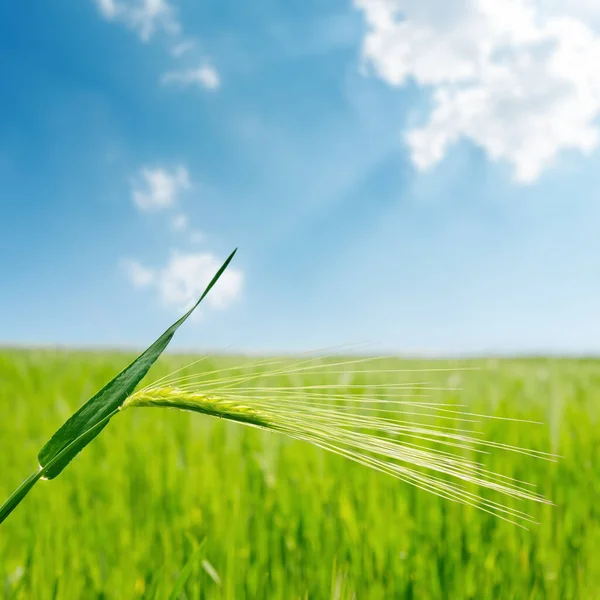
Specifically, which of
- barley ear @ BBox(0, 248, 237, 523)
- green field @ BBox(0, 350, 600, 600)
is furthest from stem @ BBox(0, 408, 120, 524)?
green field @ BBox(0, 350, 600, 600)

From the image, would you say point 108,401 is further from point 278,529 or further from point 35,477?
point 278,529

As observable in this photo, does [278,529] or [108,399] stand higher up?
[108,399]

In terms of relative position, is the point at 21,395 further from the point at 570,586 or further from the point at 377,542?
the point at 570,586

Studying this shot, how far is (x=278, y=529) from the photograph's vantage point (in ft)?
5.65

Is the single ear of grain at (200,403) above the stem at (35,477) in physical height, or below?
above

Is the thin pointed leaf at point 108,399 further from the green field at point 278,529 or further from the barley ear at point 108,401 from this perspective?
the green field at point 278,529

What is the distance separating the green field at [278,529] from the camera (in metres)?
1.48

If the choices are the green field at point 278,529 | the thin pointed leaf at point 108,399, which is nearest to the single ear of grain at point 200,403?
the thin pointed leaf at point 108,399

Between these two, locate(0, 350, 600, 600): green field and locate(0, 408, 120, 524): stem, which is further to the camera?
locate(0, 350, 600, 600): green field

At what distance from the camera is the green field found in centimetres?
148

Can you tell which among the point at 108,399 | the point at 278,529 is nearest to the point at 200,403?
the point at 108,399

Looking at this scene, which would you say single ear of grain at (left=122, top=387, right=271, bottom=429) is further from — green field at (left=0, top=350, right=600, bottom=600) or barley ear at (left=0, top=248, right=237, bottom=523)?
green field at (left=0, top=350, right=600, bottom=600)

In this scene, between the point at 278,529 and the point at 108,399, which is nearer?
the point at 108,399

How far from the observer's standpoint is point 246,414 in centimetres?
66
